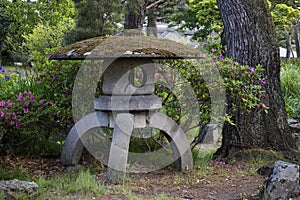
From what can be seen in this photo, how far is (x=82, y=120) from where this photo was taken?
4.30m

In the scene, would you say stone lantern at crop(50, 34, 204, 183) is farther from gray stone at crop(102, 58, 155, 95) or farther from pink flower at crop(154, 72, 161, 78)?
pink flower at crop(154, 72, 161, 78)

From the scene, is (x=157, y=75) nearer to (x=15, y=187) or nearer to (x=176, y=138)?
(x=176, y=138)

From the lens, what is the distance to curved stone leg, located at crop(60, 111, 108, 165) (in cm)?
411

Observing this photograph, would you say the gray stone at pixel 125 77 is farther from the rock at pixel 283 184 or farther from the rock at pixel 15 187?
the rock at pixel 283 184

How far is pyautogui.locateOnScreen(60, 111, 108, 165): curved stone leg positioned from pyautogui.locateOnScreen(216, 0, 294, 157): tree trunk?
1.82 meters

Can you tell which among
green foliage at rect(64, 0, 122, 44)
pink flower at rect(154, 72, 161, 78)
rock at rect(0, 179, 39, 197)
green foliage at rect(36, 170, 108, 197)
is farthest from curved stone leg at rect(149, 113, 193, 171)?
green foliage at rect(64, 0, 122, 44)

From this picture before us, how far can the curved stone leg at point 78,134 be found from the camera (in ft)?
13.5

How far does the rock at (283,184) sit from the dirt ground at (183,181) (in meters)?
0.31

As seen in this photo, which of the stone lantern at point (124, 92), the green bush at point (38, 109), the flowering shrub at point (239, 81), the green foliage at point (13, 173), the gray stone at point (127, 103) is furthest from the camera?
the flowering shrub at point (239, 81)

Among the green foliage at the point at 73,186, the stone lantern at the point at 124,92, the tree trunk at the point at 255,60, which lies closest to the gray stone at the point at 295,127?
the tree trunk at the point at 255,60

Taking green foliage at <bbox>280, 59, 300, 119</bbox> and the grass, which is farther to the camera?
green foliage at <bbox>280, 59, 300, 119</bbox>

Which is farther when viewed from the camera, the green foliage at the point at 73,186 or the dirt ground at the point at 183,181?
the dirt ground at the point at 183,181

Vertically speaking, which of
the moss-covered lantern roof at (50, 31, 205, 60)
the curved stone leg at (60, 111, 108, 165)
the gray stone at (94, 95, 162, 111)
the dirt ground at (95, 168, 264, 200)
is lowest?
the dirt ground at (95, 168, 264, 200)

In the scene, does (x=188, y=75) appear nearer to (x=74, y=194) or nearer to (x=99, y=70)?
(x=99, y=70)
